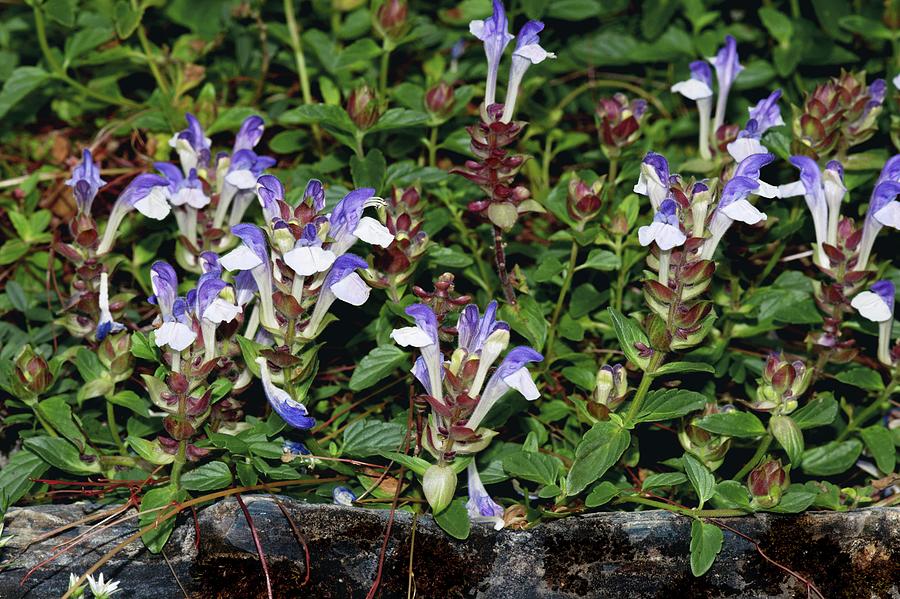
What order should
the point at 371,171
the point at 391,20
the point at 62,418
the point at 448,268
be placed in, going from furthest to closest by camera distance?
the point at 391,20
the point at 448,268
the point at 371,171
the point at 62,418

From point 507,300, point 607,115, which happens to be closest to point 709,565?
point 507,300

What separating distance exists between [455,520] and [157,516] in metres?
0.78

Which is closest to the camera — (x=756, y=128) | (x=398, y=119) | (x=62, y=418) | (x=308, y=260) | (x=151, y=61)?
(x=308, y=260)

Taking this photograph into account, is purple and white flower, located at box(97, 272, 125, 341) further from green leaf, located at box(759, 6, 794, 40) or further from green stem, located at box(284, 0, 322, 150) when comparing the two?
green leaf, located at box(759, 6, 794, 40)

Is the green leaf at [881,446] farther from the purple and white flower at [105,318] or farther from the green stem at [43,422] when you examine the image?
the green stem at [43,422]

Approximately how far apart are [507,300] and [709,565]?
98 cm

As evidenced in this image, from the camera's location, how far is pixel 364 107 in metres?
3.16

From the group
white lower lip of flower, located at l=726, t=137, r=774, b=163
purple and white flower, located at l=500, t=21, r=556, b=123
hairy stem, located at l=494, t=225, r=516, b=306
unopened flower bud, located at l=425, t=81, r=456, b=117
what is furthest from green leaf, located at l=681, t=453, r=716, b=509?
unopened flower bud, located at l=425, t=81, r=456, b=117

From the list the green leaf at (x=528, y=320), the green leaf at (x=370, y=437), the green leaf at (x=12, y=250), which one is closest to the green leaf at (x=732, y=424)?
the green leaf at (x=528, y=320)

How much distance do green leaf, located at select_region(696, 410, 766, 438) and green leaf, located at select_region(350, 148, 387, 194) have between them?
126 cm

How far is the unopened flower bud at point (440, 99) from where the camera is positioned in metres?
3.32

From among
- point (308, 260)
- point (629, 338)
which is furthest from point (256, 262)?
point (629, 338)

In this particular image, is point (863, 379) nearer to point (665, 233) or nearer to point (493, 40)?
point (665, 233)

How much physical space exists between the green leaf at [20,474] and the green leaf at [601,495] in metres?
1.55
